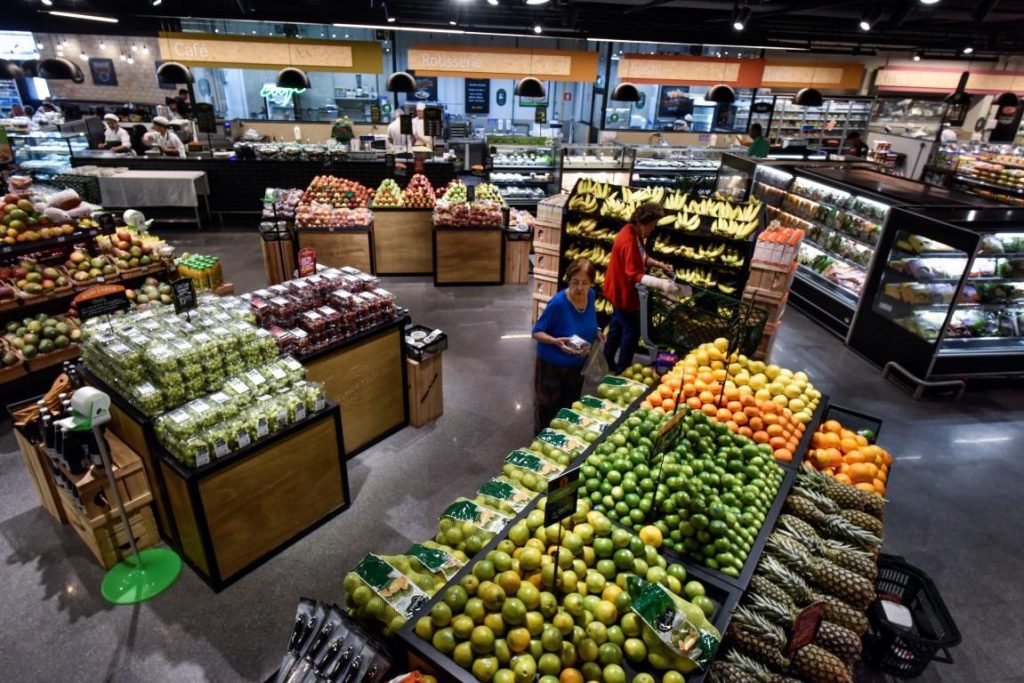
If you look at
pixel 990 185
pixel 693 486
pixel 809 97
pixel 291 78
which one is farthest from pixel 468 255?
pixel 990 185

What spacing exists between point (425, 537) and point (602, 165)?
921 centimetres

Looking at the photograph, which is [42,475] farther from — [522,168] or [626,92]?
[626,92]

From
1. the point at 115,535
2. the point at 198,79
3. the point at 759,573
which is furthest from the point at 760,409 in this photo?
the point at 198,79

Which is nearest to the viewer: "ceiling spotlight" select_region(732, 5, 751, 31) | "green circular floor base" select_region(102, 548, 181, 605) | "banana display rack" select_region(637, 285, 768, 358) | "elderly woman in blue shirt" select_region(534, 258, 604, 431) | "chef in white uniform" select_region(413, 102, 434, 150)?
"green circular floor base" select_region(102, 548, 181, 605)

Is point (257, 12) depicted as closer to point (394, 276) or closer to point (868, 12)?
point (394, 276)

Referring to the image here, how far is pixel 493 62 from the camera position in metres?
9.98

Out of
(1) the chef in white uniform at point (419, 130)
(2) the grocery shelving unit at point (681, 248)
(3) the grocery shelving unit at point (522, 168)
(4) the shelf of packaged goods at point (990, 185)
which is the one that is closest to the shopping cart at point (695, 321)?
(2) the grocery shelving unit at point (681, 248)

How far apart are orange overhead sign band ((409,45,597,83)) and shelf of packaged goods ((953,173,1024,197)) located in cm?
875

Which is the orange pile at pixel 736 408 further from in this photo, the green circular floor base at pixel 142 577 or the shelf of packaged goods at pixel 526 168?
the shelf of packaged goods at pixel 526 168

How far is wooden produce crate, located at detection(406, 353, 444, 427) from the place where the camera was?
4.90 m

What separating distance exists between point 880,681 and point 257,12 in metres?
11.2

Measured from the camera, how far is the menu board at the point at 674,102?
730 inches

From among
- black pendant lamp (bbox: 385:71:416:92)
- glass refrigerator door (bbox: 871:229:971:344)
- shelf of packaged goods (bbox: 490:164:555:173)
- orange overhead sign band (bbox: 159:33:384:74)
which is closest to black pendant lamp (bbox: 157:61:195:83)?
orange overhead sign band (bbox: 159:33:384:74)

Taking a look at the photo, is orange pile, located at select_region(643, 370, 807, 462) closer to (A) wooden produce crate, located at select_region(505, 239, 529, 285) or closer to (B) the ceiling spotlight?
(A) wooden produce crate, located at select_region(505, 239, 529, 285)
